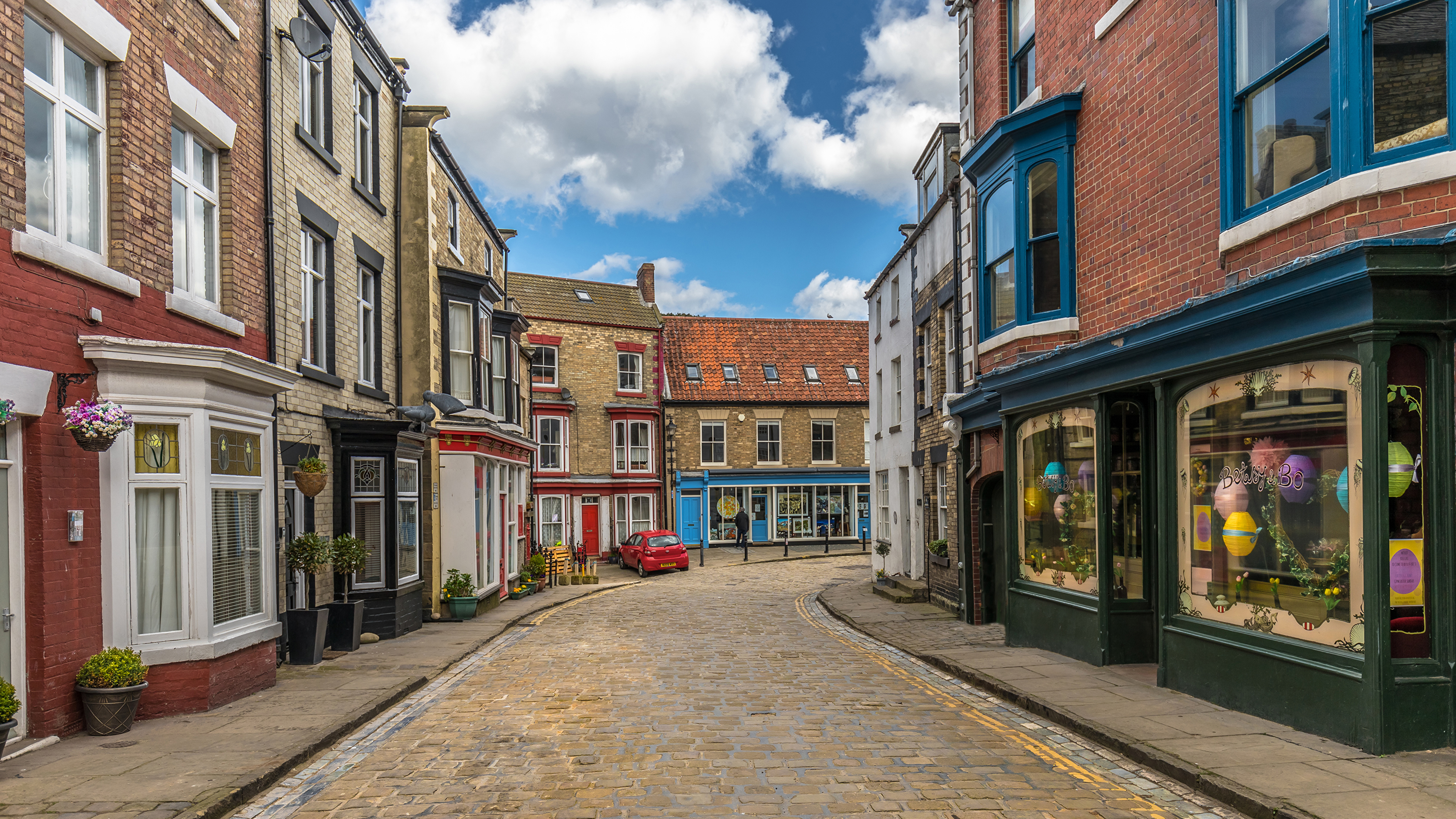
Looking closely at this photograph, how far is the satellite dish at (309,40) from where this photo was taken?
Result: 43.0ft

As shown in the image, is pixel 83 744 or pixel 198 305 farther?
pixel 198 305

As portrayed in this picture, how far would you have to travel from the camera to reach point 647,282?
42.0 meters

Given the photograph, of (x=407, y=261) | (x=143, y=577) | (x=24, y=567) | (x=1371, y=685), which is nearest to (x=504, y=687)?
(x=143, y=577)

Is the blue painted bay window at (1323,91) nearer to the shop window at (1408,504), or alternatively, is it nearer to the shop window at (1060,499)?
the shop window at (1408,504)

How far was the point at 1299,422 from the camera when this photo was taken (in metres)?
8.09

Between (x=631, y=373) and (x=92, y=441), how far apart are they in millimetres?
31314

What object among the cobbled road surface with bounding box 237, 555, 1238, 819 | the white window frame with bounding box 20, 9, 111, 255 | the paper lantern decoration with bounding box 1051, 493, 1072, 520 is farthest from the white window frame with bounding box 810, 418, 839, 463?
the white window frame with bounding box 20, 9, 111, 255

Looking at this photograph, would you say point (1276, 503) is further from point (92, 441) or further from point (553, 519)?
point (553, 519)

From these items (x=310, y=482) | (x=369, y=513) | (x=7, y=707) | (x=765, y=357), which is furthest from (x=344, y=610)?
(x=765, y=357)

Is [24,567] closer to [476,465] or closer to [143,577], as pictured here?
[143,577]

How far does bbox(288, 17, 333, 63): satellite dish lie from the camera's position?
516 inches

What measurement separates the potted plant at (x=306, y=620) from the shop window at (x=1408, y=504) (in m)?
11.7

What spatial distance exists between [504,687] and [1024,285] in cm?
852

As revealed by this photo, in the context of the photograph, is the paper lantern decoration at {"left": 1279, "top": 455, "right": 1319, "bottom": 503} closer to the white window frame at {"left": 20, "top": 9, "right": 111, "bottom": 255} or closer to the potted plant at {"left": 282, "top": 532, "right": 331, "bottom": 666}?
the white window frame at {"left": 20, "top": 9, "right": 111, "bottom": 255}
